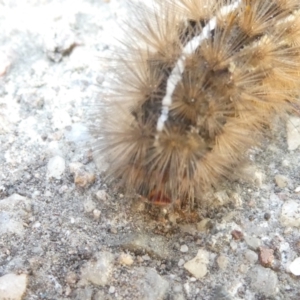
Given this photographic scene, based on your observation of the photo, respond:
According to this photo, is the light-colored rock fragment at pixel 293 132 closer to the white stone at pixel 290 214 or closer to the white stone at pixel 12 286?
the white stone at pixel 290 214

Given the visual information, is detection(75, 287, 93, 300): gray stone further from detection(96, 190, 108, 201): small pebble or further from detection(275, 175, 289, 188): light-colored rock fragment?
detection(275, 175, 289, 188): light-colored rock fragment

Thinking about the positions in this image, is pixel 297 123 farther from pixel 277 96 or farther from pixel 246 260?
pixel 246 260

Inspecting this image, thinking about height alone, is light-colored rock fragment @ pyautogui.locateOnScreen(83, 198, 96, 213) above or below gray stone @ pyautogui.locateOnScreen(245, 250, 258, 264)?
below

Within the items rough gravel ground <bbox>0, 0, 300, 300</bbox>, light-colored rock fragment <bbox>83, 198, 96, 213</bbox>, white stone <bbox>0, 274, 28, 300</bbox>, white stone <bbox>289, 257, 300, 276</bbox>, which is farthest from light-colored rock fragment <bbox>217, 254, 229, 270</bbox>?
white stone <bbox>0, 274, 28, 300</bbox>

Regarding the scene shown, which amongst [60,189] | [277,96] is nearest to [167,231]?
[60,189]

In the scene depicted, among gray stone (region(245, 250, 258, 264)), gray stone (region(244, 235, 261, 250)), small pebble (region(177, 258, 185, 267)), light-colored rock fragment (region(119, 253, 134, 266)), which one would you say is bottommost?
light-colored rock fragment (region(119, 253, 134, 266))

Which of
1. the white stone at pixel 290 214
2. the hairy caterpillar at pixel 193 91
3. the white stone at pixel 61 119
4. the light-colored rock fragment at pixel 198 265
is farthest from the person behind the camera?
the white stone at pixel 61 119

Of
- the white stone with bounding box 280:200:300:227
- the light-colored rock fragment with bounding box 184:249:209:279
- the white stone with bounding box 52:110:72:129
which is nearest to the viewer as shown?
the light-colored rock fragment with bounding box 184:249:209:279

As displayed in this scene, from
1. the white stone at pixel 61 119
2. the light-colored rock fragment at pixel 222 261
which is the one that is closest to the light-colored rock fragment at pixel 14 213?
the white stone at pixel 61 119
